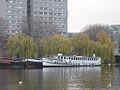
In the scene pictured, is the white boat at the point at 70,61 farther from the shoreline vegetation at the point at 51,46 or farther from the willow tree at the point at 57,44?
the willow tree at the point at 57,44

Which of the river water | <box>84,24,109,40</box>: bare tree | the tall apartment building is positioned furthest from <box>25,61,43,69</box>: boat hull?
the tall apartment building

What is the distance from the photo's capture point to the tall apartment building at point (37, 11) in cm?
17312

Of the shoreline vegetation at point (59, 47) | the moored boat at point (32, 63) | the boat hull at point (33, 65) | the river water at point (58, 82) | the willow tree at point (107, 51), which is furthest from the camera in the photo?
the willow tree at point (107, 51)

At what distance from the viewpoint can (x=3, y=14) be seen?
170750 millimetres

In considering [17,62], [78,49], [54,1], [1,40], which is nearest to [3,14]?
[54,1]

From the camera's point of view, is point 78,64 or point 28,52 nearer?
point 28,52

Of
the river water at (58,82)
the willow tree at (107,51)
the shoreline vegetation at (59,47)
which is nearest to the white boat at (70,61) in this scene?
the willow tree at (107,51)

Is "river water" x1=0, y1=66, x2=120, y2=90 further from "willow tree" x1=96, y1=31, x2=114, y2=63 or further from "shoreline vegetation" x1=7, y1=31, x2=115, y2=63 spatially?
"willow tree" x1=96, y1=31, x2=114, y2=63

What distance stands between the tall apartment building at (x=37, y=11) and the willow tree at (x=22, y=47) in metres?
61.7

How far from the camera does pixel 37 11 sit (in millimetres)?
178500

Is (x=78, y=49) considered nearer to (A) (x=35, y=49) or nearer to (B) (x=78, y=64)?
(B) (x=78, y=64)

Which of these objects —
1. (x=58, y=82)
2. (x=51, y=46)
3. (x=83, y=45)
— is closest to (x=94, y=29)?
(x=83, y=45)

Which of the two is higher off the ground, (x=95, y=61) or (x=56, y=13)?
(x=56, y=13)

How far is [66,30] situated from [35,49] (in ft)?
239
